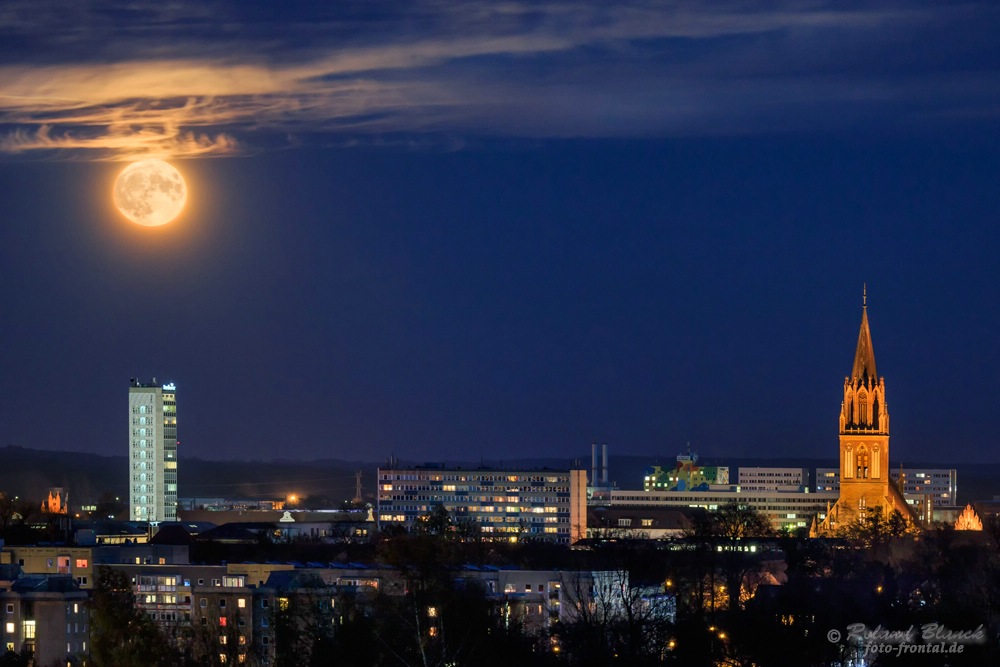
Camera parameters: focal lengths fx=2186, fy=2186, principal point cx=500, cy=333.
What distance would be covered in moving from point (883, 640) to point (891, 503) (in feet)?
356

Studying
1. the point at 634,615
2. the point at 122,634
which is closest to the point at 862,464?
the point at 122,634

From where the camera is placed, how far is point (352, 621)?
3442 inches

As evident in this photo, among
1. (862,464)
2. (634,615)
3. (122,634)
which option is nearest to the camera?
(634,615)

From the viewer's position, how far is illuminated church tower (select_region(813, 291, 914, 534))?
177250 millimetres

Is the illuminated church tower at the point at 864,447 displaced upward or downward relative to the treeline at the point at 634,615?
upward

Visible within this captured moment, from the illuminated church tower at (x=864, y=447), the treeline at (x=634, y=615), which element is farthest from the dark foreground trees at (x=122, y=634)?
the illuminated church tower at (x=864, y=447)

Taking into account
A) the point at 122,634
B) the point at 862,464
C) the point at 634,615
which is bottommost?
the point at 122,634

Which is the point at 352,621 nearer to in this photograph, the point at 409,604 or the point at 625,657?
the point at 409,604

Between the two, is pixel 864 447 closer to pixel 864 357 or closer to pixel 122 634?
pixel 864 357

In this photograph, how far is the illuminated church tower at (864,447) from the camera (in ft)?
582

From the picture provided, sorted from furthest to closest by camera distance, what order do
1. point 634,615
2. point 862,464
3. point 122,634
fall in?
1. point 862,464
2. point 122,634
3. point 634,615

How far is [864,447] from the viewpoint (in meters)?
180

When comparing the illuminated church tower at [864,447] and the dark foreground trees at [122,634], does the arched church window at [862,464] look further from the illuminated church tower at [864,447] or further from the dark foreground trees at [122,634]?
the dark foreground trees at [122,634]

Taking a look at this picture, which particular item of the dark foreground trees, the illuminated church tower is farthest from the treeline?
the illuminated church tower
